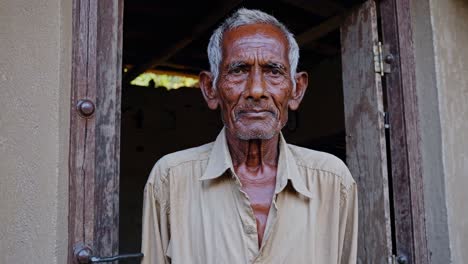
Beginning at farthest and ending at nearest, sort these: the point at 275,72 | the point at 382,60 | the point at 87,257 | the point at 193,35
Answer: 1. the point at 193,35
2. the point at 382,60
3. the point at 275,72
4. the point at 87,257

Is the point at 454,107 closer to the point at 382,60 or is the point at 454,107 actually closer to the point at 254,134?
the point at 382,60

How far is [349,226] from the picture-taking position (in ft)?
6.73

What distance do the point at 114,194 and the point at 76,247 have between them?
22 centimetres

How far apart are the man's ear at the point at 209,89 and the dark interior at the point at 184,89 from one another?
4.16 feet

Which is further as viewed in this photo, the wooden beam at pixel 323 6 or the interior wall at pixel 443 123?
the wooden beam at pixel 323 6

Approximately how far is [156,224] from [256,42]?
2.25 ft

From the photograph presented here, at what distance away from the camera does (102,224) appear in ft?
6.31

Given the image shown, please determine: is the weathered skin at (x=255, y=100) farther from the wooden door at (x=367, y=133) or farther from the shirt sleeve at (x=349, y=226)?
the wooden door at (x=367, y=133)

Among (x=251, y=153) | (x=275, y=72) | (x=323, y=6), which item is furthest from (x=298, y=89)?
(x=323, y=6)

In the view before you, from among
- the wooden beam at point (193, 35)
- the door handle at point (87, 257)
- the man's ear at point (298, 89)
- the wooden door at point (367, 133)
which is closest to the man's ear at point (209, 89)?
the man's ear at point (298, 89)

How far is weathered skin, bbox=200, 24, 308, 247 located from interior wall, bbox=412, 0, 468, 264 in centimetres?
86

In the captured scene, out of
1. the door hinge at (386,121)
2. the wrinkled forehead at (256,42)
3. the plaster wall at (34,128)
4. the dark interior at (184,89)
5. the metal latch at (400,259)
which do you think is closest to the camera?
the plaster wall at (34,128)

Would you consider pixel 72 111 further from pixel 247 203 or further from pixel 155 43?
pixel 155 43

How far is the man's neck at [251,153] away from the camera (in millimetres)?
2062
